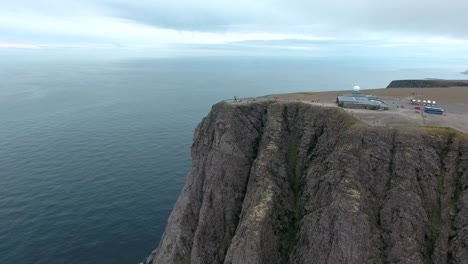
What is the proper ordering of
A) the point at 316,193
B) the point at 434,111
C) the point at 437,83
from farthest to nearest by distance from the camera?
the point at 437,83, the point at 434,111, the point at 316,193

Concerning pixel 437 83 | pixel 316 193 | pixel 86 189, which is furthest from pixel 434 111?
pixel 86 189

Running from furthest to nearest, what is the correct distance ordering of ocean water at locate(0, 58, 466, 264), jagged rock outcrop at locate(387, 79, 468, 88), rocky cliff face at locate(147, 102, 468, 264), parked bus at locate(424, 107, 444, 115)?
jagged rock outcrop at locate(387, 79, 468, 88) < ocean water at locate(0, 58, 466, 264) < parked bus at locate(424, 107, 444, 115) < rocky cliff face at locate(147, 102, 468, 264)

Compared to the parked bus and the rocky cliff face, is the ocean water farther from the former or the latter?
the parked bus

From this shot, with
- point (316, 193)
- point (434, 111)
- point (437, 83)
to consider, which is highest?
point (437, 83)

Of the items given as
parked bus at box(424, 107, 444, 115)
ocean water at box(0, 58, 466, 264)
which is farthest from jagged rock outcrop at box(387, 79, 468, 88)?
ocean water at box(0, 58, 466, 264)

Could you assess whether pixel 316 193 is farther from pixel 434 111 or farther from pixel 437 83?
pixel 437 83

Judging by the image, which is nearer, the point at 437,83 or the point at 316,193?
the point at 316,193

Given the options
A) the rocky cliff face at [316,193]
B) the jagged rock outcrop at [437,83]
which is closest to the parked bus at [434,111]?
the rocky cliff face at [316,193]

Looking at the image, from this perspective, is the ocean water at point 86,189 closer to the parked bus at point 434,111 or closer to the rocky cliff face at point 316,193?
the rocky cliff face at point 316,193

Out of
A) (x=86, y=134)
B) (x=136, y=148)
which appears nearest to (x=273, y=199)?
(x=136, y=148)
